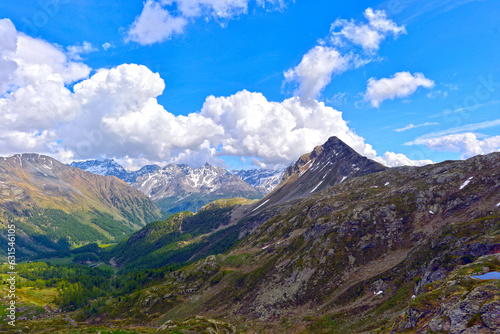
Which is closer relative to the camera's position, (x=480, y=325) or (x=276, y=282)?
(x=480, y=325)

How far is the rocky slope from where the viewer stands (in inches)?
1916

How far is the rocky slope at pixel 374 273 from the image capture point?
48.7m

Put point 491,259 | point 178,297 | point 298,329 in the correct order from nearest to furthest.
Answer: point 491,259
point 298,329
point 178,297

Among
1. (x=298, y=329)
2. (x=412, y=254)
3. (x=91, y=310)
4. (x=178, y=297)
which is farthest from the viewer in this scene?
(x=91, y=310)

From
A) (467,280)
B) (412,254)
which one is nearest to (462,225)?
(412,254)

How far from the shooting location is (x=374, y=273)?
331 ft

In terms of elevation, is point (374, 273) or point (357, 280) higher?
point (374, 273)

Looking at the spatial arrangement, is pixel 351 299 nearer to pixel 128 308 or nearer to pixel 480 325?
pixel 480 325

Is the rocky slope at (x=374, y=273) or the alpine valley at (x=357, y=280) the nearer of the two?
the rocky slope at (x=374, y=273)

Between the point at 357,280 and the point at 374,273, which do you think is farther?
the point at 357,280

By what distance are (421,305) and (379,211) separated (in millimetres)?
91719

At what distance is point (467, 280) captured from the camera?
4831 cm

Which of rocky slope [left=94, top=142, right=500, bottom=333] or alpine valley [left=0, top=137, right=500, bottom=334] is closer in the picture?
rocky slope [left=94, top=142, right=500, bottom=333]

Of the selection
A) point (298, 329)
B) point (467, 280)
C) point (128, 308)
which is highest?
point (467, 280)
